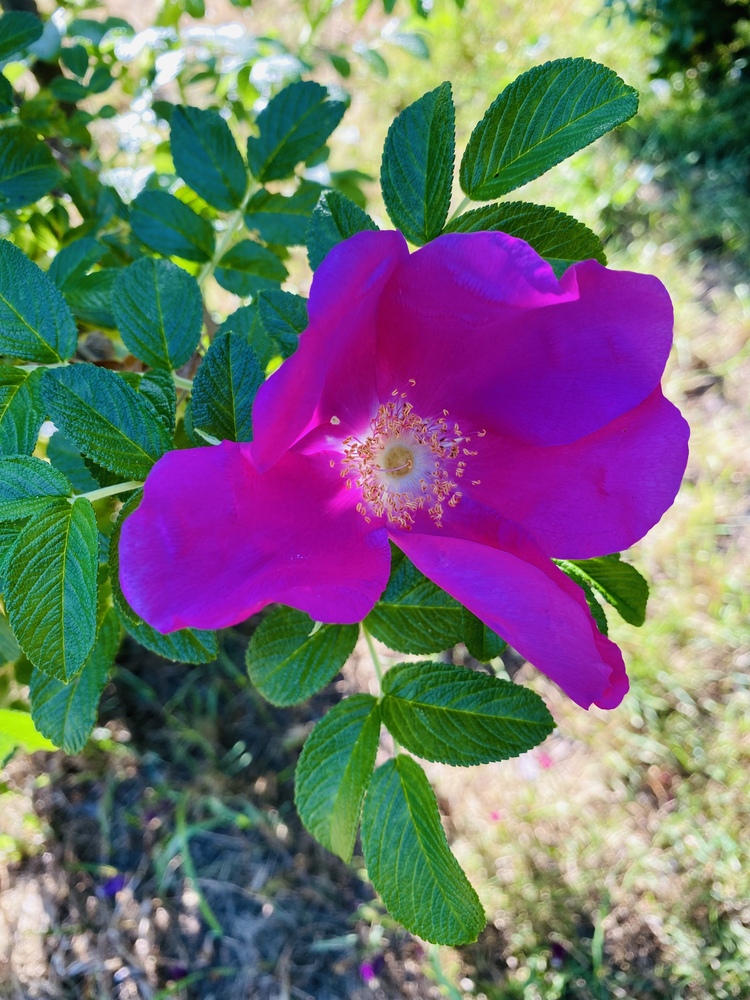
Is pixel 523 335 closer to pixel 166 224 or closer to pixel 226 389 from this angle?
pixel 226 389

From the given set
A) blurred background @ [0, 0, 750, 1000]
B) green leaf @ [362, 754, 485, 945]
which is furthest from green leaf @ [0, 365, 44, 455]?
blurred background @ [0, 0, 750, 1000]

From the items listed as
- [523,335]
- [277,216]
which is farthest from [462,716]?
[277,216]

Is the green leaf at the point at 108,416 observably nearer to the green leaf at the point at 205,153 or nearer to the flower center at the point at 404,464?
the flower center at the point at 404,464

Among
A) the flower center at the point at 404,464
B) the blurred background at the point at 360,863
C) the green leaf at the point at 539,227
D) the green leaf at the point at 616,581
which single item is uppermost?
the green leaf at the point at 539,227

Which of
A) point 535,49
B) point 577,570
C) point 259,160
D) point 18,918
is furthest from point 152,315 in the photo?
point 535,49

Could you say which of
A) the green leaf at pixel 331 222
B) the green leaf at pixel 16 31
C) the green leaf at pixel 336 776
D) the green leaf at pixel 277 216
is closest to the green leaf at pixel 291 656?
the green leaf at pixel 336 776

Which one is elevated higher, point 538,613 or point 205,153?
point 205,153

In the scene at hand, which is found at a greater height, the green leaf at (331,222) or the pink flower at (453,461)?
the green leaf at (331,222)
